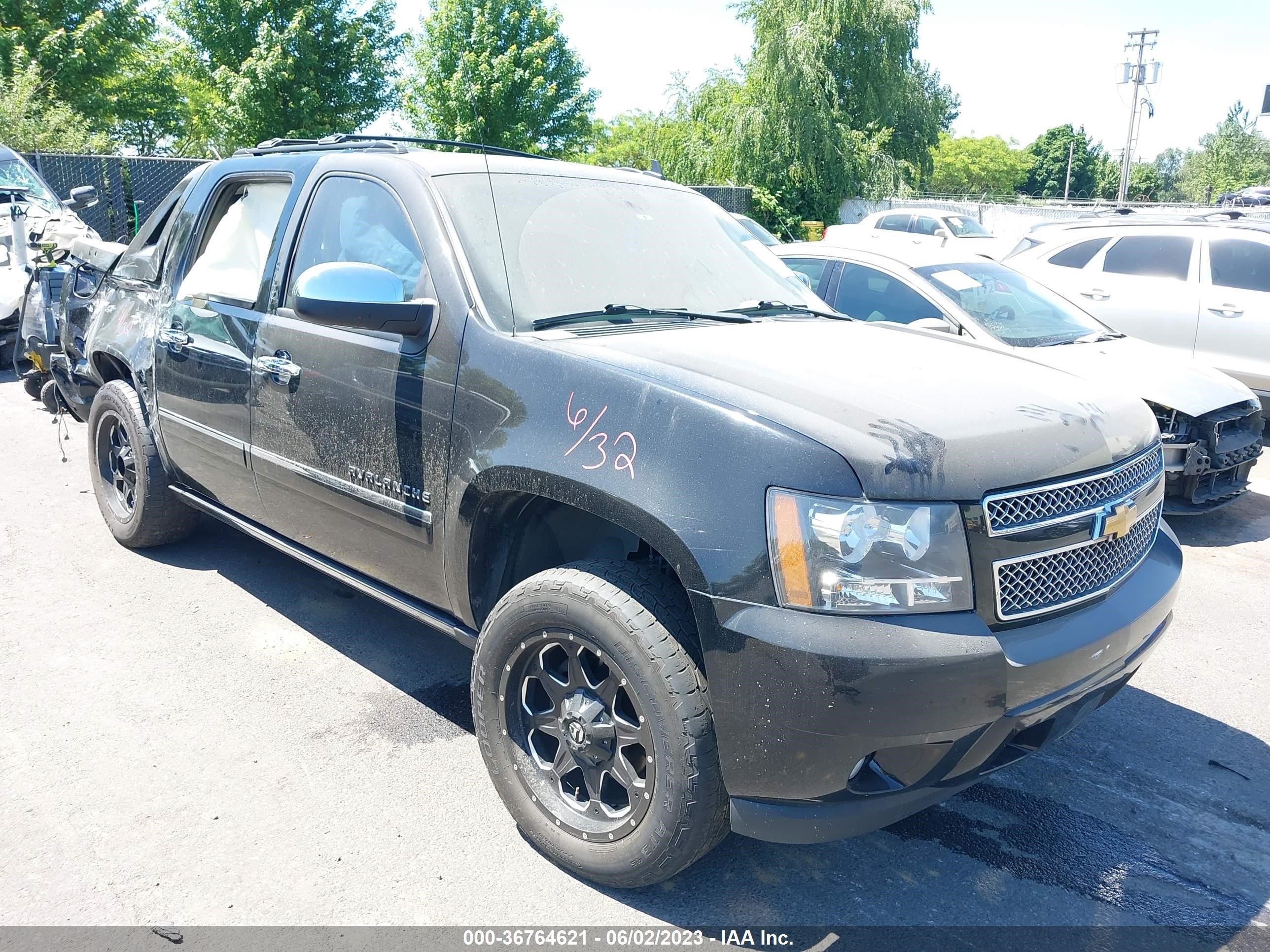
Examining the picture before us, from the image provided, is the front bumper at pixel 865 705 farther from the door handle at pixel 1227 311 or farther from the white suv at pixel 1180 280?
the door handle at pixel 1227 311

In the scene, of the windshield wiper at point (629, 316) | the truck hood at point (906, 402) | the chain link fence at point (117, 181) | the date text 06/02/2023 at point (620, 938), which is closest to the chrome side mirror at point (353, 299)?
the windshield wiper at point (629, 316)

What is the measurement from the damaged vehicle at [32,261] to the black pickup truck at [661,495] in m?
3.41

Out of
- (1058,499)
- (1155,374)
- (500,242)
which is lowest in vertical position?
(1155,374)

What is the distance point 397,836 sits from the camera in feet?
9.52

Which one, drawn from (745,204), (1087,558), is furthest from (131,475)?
(745,204)

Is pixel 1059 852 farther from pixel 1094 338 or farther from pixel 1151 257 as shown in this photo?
pixel 1151 257

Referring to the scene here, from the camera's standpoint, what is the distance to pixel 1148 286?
8.79 meters

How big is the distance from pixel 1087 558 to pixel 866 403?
2.31 ft

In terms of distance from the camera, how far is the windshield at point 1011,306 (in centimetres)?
622

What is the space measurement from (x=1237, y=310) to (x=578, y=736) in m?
7.98

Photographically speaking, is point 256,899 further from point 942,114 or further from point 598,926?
point 942,114

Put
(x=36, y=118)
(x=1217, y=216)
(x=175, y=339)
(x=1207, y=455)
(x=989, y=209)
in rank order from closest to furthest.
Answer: (x=175, y=339)
(x=1207, y=455)
(x=1217, y=216)
(x=36, y=118)
(x=989, y=209)

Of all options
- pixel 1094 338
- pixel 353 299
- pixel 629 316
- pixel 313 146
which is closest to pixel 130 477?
pixel 313 146

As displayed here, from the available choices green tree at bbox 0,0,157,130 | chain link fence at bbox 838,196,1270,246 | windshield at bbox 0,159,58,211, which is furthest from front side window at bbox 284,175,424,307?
green tree at bbox 0,0,157,130
